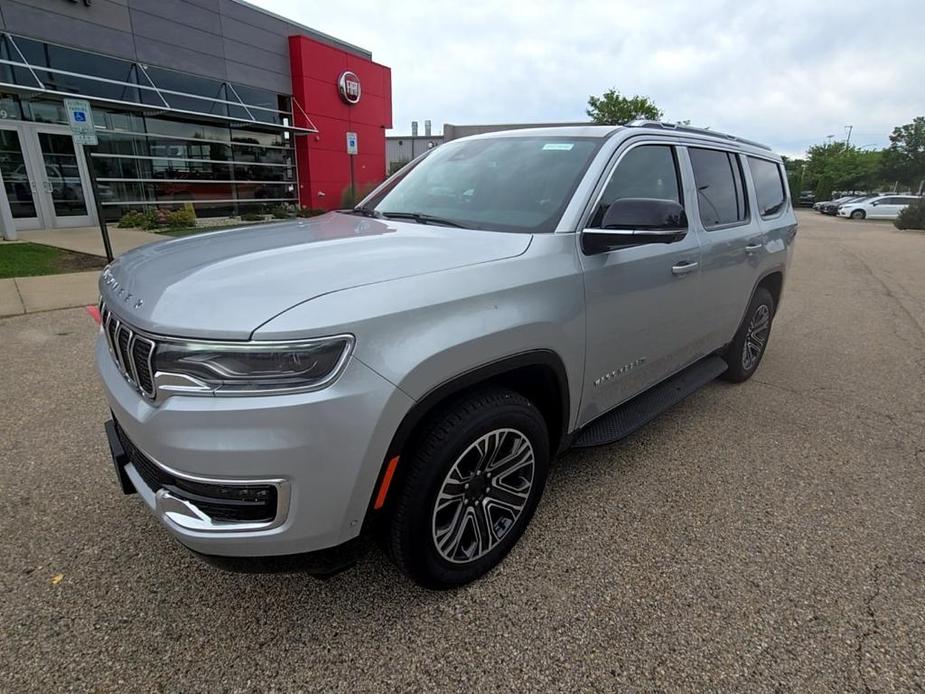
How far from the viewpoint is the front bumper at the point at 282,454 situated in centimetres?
160

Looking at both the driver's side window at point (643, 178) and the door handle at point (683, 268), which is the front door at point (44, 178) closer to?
the driver's side window at point (643, 178)

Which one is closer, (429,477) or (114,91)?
(429,477)

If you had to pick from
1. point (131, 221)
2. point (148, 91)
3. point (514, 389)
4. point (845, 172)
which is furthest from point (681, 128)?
point (845, 172)

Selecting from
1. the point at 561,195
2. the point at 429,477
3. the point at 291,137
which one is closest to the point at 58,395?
the point at 429,477

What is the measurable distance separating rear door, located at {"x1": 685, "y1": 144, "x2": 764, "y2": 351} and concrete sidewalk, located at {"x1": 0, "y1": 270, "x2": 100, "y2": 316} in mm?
6835

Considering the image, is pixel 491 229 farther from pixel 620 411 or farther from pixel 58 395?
pixel 58 395

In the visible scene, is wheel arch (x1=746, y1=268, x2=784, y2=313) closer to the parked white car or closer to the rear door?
the rear door

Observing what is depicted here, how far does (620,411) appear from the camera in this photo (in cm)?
307

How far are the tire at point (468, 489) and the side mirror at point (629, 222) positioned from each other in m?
0.76

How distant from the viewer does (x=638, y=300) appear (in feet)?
9.04

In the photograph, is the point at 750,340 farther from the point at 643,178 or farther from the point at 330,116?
the point at 330,116

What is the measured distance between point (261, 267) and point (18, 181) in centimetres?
1564

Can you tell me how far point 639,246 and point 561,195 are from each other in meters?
0.50

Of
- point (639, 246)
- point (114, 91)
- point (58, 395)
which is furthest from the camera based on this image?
point (114, 91)
